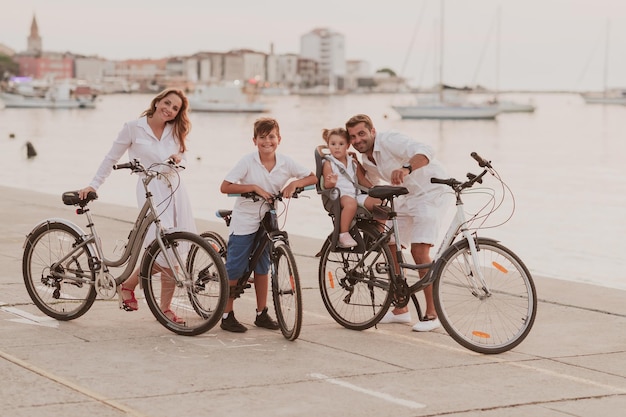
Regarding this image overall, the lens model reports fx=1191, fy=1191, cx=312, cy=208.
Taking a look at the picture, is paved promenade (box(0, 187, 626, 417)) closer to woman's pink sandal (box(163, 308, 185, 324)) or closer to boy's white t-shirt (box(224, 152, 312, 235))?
woman's pink sandal (box(163, 308, 185, 324))

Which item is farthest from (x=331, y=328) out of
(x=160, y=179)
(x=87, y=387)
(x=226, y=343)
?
(x=87, y=387)


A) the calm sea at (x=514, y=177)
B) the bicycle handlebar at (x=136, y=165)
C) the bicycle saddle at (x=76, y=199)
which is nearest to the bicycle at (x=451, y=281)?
the bicycle handlebar at (x=136, y=165)

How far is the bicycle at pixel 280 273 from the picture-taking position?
275 inches

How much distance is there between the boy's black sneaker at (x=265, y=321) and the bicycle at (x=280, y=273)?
0.21 meters

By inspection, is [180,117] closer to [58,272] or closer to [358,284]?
[58,272]

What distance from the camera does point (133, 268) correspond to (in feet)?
24.7

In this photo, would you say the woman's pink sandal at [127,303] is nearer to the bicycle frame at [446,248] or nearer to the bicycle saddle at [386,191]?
the bicycle frame at [446,248]

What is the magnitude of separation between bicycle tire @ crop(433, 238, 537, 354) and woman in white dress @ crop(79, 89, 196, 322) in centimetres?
170

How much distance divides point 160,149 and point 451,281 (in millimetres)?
2091

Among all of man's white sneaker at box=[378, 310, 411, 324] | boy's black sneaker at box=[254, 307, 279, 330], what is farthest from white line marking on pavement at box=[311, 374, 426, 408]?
man's white sneaker at box=[378, 310, 411, 324]

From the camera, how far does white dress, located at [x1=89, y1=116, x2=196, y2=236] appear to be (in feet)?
25.0

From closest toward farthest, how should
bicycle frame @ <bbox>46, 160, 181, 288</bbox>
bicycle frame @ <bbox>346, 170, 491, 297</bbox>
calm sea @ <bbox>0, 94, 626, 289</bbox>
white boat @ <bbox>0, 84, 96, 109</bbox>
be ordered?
bicycle frame @ <bbox>346, 170, 491, 297</bbox>, bicycle frame @ <bbox>46, 160, 181, 288</bbox>, calm sea @ <bbox>0, 94, 626, 289</bbox>, white boat @ <bbox>0, 84, 96, 109</bbox>

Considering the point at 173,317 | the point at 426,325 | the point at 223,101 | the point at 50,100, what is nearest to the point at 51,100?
the point at 50,100

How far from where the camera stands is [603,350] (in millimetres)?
7051
